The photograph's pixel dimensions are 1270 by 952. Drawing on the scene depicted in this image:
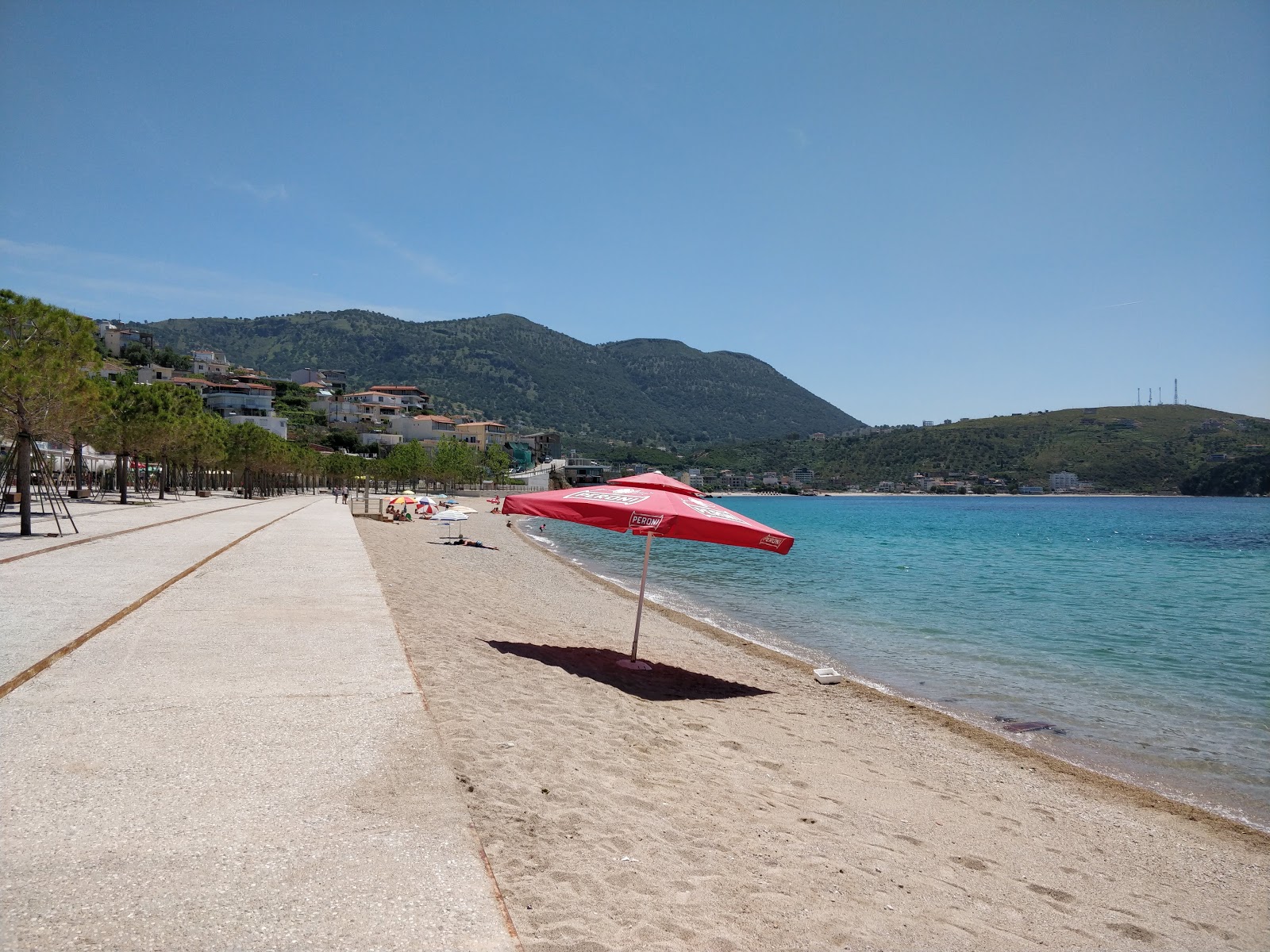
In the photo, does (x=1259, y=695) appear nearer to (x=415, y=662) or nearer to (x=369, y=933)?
(x=415, y=662)

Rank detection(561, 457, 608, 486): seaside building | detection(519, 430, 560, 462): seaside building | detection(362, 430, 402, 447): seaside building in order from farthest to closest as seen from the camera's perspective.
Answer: detection(519, 430, 560, 462): seaside building < detection(561, 457, 608, 486): seaside building < detection(362, 430, 402, 447): seaside building

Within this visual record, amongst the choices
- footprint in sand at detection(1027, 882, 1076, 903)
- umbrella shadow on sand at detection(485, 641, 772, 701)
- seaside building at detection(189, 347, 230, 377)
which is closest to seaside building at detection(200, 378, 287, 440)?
seaside building at detection(189, 347, 230, 377)

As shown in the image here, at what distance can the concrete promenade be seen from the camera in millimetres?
2742

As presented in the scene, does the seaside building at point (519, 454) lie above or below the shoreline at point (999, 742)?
above

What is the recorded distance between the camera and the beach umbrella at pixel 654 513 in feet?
27.9

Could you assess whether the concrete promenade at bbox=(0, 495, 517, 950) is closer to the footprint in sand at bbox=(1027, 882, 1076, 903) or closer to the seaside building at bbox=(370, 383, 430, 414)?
the footprint in sand at bbox=(1027, 882, 1076, 903)

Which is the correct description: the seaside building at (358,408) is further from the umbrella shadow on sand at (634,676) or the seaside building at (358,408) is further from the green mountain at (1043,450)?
the umbrella shadow on sand at (634,676)

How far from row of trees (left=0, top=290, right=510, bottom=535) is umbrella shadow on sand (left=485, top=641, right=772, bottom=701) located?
14.5 m

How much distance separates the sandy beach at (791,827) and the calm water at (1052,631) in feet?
4.77

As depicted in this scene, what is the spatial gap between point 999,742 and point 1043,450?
497ft

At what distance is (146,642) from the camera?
269 inches

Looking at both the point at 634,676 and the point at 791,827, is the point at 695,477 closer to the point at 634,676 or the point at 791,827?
the point at 634,676

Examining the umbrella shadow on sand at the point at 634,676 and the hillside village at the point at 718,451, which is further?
the hillside village at the point at 718,451

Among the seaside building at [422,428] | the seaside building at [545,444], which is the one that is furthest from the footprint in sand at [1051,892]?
the seaside building at [545,444]
